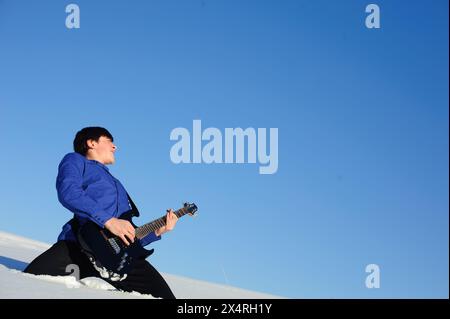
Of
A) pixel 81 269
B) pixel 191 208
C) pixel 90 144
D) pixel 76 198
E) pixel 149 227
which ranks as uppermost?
pixel 90 144

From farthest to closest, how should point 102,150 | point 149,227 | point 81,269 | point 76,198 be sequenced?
point 102,150, point 149,227, point 81,269, point 76,198

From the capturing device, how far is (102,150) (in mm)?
4773

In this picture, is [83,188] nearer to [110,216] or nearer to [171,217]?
[110,216]

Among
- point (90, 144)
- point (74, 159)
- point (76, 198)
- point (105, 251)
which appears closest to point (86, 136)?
point (90, 144)

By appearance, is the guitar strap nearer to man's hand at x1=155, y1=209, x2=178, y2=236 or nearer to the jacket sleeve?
man's hand at x1=155, y1=209, x2=178, y2=236


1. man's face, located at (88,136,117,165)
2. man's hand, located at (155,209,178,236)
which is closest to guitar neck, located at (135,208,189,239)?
man's hand, located at (155,209,178,236)

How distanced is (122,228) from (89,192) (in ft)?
1.37

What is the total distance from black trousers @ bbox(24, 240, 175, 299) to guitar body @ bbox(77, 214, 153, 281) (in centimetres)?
7

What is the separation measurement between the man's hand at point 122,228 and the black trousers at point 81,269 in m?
0.30

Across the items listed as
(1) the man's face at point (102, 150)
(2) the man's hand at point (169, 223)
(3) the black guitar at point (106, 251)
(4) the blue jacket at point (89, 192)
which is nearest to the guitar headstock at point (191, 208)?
(2) the man's hand at point (169, 223)

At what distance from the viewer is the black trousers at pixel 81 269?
14.5ft

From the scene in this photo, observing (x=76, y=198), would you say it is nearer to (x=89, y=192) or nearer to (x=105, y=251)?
(x=89, y=192)

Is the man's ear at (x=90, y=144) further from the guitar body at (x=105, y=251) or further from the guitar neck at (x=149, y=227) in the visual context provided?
the guitar neck at (x=149, y=227)
